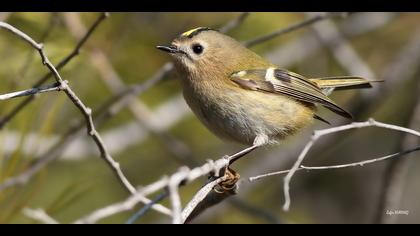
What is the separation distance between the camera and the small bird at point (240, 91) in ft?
8.41

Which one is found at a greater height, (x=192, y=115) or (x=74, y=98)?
(x=192, y=115)

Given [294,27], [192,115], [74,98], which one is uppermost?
[192,115]

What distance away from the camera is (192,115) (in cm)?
414

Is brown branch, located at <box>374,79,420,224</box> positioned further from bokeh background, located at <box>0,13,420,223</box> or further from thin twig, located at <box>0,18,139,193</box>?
thin twig, located at <box>0,18,139,193</box>

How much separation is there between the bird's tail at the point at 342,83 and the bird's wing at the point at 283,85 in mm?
115

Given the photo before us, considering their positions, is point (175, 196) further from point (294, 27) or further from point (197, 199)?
point (294, 27)

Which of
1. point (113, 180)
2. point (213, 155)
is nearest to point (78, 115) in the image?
point (113, 180)

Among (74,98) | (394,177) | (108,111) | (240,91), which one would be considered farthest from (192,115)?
(74,98)

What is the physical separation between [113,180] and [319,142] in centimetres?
130

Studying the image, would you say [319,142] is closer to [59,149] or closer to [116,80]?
[116,80]

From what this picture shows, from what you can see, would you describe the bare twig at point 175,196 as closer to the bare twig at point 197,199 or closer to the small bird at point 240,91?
the bare twig at point 197,199

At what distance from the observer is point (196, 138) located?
422 centimetres

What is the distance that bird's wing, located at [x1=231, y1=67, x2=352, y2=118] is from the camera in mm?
2691

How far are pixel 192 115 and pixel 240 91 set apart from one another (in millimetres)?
1544
